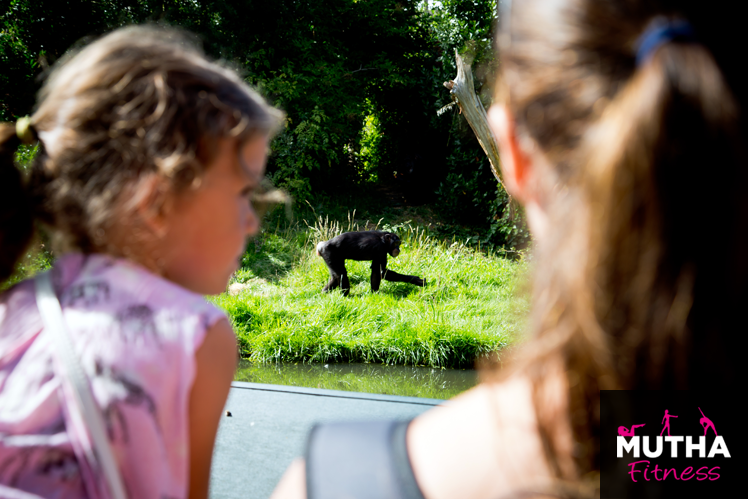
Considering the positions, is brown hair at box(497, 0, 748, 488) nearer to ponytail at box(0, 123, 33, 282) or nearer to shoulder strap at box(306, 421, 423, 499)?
shoulder strap at box(306, 421, 423, 499)

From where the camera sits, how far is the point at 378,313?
18.4ft

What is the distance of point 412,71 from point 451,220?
3.56m

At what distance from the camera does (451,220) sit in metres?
10.4

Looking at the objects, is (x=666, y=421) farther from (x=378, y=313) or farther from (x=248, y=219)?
(x=378, y=313)

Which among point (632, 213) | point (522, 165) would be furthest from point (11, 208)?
point (632, 213)

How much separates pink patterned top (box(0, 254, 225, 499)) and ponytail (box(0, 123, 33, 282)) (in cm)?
23

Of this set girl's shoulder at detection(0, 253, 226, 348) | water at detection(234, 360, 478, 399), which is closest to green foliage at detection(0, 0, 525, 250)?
water at detection(234, 360, 478, 399)

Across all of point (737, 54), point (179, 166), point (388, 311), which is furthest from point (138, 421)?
point (388, 311)

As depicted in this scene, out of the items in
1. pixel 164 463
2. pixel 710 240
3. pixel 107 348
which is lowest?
pixel 164 463

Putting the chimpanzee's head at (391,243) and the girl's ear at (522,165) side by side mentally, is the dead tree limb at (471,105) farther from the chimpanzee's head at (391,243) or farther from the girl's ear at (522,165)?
the girl's ear at (522,165)

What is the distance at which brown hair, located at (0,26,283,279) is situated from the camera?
0.84 meters

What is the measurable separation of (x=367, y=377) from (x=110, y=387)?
13.6ft

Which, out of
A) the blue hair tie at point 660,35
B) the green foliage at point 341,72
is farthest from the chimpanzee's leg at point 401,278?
the blue hair tie at point 660,35

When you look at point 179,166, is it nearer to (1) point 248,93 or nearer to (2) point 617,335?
(1) point 248,93
